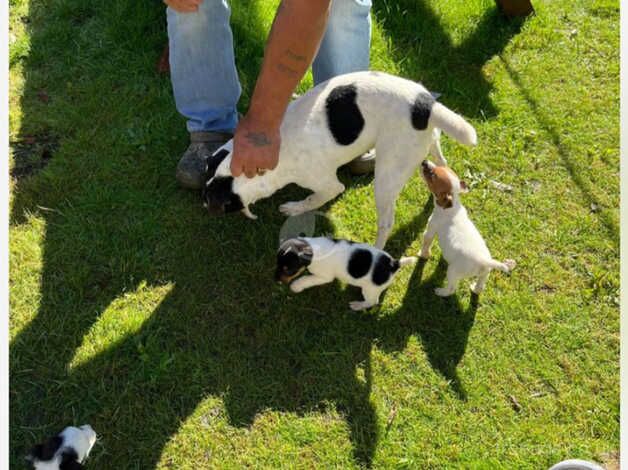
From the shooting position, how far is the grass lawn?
2926 mm

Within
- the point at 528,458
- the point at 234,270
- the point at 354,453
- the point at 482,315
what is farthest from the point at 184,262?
the point at 528,458

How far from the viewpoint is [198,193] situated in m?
3.78

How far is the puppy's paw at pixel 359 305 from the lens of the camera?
128 inches

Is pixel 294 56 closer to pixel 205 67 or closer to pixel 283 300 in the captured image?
pixel 205 67

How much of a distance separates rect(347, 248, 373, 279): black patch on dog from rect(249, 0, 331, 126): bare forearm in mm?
807

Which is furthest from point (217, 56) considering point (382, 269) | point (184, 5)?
point (382, 269)

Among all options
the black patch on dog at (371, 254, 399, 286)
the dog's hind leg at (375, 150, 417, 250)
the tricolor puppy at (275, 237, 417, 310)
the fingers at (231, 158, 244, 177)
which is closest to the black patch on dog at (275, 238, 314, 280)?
the tricolor puppy at (275, 237, 417, 310)

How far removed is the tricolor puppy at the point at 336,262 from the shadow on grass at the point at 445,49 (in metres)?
1.81

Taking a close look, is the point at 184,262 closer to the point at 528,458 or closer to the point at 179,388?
the point at 179,388

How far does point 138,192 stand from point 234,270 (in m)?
0.90

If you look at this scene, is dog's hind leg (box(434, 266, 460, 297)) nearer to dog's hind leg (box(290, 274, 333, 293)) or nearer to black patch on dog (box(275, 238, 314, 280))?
dog's hind leg (box(290, 274, 333, 293))

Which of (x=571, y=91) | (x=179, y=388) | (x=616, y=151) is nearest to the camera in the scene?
(x=179, y=388)

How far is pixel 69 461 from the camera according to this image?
99.3 inches

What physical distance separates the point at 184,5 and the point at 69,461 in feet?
7.73
